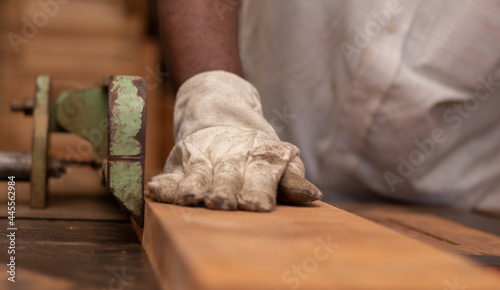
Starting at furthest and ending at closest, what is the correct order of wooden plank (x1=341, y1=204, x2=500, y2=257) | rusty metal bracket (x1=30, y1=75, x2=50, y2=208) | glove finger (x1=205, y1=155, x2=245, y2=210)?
rusty metal bracket (x1=30, y1=75, x2=50, y2=208) → wooden plank (x1=341, y1=204, x2=500, y2=257) → glove finger (x1=205, y1=155, x2=245, y2=210)

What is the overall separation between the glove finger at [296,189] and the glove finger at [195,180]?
0.13 meters

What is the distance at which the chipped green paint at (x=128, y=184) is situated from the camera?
808 mm

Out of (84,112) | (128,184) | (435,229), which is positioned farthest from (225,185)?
(84,112)

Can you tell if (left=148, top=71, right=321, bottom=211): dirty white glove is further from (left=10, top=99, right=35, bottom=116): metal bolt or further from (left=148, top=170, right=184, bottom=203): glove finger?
(left=10, top=99, right=35, bottom=116): metal bolt

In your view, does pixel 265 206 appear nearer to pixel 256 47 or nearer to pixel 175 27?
pixel 175 27

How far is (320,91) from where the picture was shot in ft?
5.68

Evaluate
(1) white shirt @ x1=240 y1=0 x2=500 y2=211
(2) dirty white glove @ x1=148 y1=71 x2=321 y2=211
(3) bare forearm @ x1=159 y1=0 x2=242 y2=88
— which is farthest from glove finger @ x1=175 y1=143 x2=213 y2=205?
(1) white shirt @ x1=240 y1=0 x2=500 y2=211

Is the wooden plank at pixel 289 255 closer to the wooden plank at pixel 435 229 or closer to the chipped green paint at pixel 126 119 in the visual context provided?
the chipped green paint at pixel 126 119

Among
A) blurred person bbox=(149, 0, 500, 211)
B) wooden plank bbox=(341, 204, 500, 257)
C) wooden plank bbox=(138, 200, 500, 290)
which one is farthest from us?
blurred person bbox=(149, 0, 500, 211)

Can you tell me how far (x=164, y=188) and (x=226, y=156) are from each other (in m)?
0.14

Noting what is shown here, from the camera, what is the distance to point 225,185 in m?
0.77

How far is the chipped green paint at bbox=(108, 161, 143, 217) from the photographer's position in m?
0.81

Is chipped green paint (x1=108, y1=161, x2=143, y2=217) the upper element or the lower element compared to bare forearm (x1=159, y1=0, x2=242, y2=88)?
lower

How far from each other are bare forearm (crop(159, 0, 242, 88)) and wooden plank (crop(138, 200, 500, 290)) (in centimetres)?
63
